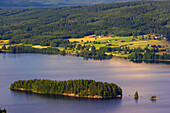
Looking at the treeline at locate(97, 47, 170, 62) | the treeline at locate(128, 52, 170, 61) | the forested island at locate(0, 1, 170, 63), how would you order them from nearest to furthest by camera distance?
the treeline at locate(128, 52, 170, 61), the treeline at locate(97, 47, 170, 62), the forested island at locate(0, 1, 170, 63)

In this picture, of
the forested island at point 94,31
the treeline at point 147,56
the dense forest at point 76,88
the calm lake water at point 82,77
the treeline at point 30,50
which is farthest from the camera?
the treeline at point 30,50

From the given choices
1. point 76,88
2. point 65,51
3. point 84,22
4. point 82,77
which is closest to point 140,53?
point 65,51

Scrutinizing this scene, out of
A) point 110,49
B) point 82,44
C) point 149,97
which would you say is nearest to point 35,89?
point 149,97

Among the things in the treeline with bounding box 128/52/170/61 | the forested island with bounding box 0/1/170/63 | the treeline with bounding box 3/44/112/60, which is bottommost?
the treeline with bounding box 128/52/170/61

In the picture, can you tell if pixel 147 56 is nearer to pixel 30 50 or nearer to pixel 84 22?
pixel 30 50

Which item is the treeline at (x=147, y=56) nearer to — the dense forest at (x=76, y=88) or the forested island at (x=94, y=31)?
the forested island at (x=94, y=31)

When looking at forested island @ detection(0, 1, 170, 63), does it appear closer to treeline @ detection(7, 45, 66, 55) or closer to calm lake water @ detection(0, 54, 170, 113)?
treeline @ detection(7, 45, 66, 55)

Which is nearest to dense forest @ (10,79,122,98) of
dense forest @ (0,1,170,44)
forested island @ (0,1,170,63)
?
forested island @ (0,1,170,63)

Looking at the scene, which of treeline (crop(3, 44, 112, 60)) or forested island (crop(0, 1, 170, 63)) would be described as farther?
forested island (crop(0, 1, 170, 63))

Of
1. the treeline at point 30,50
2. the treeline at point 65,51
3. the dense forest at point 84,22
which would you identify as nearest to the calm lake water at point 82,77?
the treeline at point 65,51
